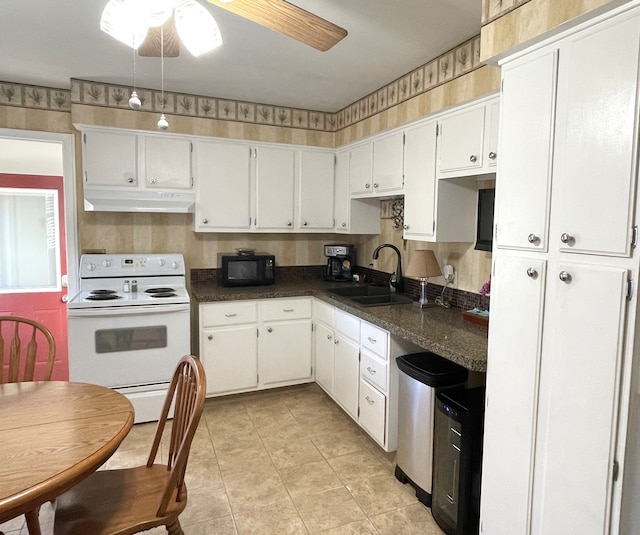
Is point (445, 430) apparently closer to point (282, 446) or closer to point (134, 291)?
point (282, 446)

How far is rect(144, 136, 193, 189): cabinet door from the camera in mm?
3182

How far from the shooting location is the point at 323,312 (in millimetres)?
3295

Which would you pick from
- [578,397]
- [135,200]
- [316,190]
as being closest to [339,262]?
[316,190]

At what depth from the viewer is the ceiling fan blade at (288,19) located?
4.38 ft

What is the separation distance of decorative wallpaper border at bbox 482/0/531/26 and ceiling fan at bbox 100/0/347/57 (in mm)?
554

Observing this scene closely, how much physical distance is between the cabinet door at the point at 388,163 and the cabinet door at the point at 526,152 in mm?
1251

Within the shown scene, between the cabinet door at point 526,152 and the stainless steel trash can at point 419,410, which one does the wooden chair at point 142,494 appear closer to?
the stainless steel trash can at point 419,410

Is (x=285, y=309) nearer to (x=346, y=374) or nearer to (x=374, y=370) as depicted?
(x=346, y=374)

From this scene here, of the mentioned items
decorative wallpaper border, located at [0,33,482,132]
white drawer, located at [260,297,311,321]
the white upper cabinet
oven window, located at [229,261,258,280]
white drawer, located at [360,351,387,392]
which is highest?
decorative wallpaper border, located at [0,33,482,132]

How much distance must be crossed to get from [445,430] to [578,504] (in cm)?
66

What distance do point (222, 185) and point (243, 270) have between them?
726mm

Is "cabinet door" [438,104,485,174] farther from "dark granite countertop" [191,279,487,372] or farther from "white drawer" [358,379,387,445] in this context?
"white drawer" [358,379,387,445]

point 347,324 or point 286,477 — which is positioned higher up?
point 347,324

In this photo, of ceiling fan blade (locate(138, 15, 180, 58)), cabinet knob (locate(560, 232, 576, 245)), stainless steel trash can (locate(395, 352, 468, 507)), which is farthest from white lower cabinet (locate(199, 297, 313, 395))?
cabinet knob (locate(560, 232, 576, 245))
